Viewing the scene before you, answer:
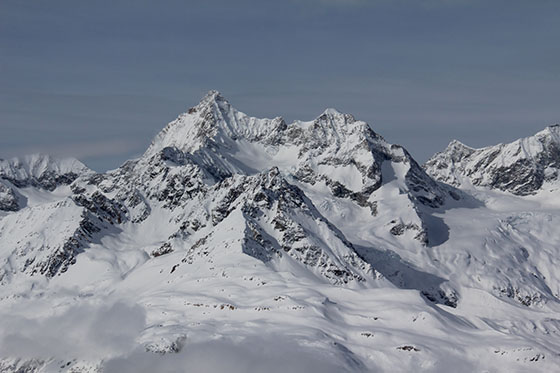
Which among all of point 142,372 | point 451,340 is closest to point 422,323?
point 451,340

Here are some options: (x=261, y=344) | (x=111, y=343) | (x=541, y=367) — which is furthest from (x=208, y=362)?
(x=541, y=367)

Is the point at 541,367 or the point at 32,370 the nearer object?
the point at 541,367

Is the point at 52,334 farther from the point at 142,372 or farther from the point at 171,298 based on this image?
the point at 142,372

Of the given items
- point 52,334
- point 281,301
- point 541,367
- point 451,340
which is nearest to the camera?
point 541,367

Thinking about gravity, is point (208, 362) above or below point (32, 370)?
above

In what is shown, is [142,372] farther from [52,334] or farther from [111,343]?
[52,334]

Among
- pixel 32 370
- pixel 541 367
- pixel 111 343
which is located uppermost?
pixel 541 367

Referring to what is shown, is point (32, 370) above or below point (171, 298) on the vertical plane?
below

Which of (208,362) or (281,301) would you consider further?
(281,301)

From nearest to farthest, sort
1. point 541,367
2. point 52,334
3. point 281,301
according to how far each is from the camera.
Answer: point 541,367, point 281,301, point 52,334
